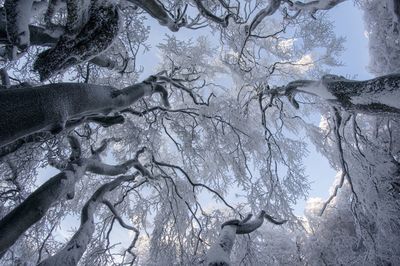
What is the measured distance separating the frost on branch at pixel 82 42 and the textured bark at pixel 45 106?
20 cm

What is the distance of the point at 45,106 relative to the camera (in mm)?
2373

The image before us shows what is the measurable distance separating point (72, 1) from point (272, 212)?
20.2ft

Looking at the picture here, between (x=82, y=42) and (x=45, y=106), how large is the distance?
0.68 meters

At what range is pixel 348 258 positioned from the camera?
9359 millimetres

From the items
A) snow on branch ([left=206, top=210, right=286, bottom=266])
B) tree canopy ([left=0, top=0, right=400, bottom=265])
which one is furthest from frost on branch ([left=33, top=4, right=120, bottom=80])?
snow on branch ([left=206, top=210, right=286, bottom=266])

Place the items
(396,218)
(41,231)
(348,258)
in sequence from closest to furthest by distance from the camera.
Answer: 1. (396,218)
2. (41,231)
3. (348,258)

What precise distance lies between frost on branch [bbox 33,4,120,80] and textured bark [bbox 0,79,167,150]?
0.66 feet

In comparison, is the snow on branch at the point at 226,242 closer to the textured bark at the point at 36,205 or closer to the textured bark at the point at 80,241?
the textured bark at the point at 80,241

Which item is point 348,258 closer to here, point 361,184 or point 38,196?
point 361,184

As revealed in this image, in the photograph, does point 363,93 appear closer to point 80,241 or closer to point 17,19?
point 17,19

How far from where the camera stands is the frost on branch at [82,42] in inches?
103

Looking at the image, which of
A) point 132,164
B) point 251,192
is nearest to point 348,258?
point 251,192

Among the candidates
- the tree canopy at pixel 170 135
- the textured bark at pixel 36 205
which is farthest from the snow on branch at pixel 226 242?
the textured bark at pixel 36 205

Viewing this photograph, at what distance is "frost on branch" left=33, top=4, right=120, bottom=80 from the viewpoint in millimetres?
2617
